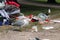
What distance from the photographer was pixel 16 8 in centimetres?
1183

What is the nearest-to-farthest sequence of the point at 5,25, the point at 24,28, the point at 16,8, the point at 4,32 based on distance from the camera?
the point at 4,32, the point at 24,28, the point at 5,25, the point at 16,8

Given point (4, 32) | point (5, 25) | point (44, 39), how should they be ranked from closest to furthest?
1. point (44, 39)
2. point (4, 32)
3. point (5, 25)

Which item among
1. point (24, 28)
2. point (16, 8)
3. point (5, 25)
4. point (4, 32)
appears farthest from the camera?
point (16, 8)

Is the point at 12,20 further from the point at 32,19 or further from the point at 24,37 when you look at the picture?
the point at 24,37

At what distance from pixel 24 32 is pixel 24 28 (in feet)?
2.28

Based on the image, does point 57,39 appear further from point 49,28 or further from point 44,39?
point 49,28

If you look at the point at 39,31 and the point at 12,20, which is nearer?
the point at 39,31

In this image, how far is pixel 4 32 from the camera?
9.56 m

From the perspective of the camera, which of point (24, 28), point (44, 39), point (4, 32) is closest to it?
point (44, 39)

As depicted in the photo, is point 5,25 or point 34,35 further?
point 5,25

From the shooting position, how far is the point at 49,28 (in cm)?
1043

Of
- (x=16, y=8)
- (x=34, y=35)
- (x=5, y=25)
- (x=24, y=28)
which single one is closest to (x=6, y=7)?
(x=16, y=8)

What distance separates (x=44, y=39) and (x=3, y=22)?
10.1ft

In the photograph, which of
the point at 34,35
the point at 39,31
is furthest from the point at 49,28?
the point at 34,35
